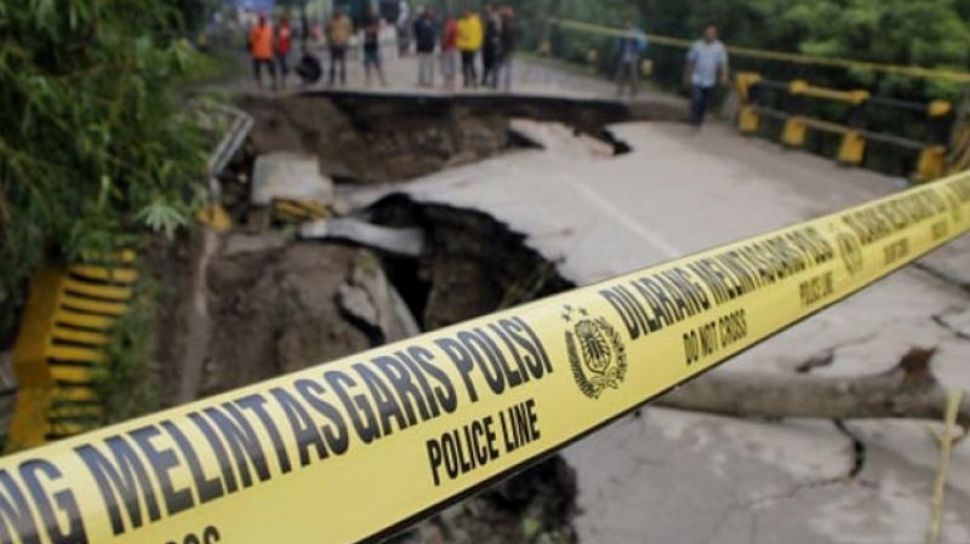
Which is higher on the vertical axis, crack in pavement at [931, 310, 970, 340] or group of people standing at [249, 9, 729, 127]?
group of people standing at [249, 9, 729, 127]

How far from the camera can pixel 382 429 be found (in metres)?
1.64

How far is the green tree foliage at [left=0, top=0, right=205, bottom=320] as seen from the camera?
494 centimetres

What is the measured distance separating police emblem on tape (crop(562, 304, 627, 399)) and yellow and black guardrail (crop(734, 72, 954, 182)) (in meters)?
8.69

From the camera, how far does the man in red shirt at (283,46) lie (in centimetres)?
1630

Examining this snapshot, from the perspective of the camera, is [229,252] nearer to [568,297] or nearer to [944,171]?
[568,297]

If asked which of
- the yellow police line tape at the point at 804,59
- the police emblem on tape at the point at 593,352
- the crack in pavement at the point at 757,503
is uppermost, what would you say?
the police emblem on tape at the point at 593,352

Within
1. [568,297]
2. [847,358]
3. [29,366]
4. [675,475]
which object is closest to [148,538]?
[568,297]

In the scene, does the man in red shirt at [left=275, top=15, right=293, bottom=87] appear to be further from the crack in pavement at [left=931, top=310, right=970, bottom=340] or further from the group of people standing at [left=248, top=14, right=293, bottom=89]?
the crack in pavement at [left=931, top=310, right=970, bottom=340]

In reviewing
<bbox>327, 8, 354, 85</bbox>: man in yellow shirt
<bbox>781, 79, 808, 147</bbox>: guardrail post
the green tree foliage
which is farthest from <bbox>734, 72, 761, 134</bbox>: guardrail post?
the green tree foliage

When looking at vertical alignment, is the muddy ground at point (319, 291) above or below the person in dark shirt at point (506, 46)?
below

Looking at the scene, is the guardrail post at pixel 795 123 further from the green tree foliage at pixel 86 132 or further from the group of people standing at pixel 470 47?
the green tree foliage at pixel 86 132

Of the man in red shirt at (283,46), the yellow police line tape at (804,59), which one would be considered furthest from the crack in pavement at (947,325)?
the man in red shirt at (283,46)

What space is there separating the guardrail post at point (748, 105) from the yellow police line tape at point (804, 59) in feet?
2.19

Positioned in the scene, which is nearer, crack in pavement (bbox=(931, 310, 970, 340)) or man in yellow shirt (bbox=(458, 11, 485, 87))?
crack in pavement (bbox=(931, 310, 970, 340))
